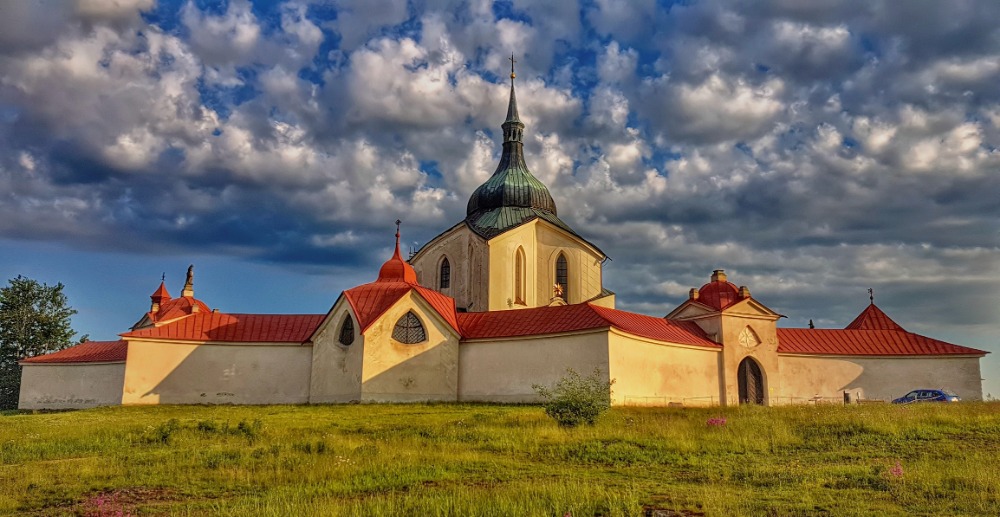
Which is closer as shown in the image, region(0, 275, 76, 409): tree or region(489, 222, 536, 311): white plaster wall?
region(489, 222, 536, 311): white plaster wall

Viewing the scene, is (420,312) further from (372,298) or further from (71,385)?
(71,385)

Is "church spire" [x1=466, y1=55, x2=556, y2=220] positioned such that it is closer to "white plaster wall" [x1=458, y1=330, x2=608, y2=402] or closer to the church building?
the church building

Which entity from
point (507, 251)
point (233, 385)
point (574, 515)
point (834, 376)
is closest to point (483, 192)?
point (507, 251)

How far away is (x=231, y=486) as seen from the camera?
39.3ft

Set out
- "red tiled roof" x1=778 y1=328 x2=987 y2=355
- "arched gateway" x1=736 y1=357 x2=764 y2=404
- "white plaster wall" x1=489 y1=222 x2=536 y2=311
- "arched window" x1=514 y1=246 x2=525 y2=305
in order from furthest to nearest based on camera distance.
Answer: "arched window" x1=514 y1=246 x2=525 y2=305 → "white plaster wall" x1=489 y1=222 x2=536 y2=311 → "red tiled roof" x1=778 y1=328 x2=987 y2=355 → "arched gateway" x1=736 y1=357 x2=764 y2=404

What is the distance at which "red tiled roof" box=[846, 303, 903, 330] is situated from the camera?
3922 centimetres

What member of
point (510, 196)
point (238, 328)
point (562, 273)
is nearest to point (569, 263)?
point (562, 273)

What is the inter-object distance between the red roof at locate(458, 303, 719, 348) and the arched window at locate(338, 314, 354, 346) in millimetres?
4732

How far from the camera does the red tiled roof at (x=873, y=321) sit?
39219 mm

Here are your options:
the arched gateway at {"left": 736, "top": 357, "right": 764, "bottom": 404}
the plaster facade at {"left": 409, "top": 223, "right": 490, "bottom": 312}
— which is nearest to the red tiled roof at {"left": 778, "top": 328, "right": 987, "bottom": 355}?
the arched gateway at {"left": 736, "top": 357, "right": 764, "bottom": 404}

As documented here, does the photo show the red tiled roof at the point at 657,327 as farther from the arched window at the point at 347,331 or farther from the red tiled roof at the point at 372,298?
the arched window at the point at 347,331

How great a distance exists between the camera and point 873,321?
39.5 meters

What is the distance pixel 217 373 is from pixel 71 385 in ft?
33.6

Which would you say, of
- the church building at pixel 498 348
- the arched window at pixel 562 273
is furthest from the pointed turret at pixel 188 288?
the arched window at pixel 562 273
